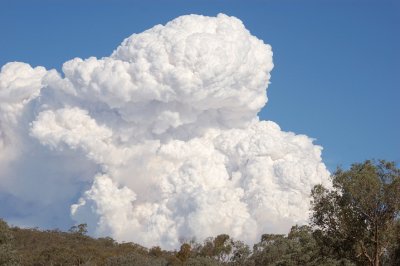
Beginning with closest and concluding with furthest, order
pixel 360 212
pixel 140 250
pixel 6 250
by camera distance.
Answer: pixel 360 212 → pixel 6 250 → pixel 140 250

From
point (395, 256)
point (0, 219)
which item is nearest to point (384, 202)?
point (395, 256)

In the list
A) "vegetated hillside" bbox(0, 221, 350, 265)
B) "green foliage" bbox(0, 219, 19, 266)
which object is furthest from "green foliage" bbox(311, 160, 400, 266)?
"green foliage" bbox(0, 219, 19, 266)

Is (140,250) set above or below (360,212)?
above

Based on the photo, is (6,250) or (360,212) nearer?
(360,212)

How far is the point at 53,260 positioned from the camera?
11300 cm

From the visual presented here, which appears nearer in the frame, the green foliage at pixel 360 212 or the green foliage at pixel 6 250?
the green foliage at pixel 360 212

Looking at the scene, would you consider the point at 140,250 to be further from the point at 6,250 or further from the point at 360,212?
the point at 360,212

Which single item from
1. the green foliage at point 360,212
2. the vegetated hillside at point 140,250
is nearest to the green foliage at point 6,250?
the vegetated hillside at point 140,250

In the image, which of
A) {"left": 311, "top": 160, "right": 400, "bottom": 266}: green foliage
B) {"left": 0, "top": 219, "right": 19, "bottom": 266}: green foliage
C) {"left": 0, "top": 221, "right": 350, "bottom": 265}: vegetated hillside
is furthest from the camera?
{"left": 0, "top": 221, "right": 350, "bottom": 265}: vegetated hillside

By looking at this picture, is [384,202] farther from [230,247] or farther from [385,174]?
[230,247]

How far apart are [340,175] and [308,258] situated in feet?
106

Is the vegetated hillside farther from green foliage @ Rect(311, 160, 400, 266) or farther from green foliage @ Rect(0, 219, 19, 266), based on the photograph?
green foliage @ Rect(311, 160, 400, 266)

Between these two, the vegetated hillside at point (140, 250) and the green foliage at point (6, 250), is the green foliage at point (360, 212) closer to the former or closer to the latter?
the vegetated hillside at point (140, 250)

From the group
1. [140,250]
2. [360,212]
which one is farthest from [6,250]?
[140,250]
